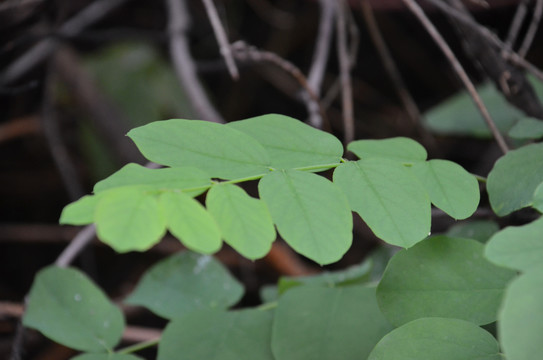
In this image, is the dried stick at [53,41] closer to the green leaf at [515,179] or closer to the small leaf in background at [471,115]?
the small leaf in background at [471,115]

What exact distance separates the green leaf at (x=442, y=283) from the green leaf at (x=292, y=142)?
104 millimetres

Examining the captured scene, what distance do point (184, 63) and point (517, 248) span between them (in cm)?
89

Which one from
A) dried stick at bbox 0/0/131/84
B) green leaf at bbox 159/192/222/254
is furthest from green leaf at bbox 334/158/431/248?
dried stick at bbox 0/0/131/84

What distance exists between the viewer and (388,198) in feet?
1.44

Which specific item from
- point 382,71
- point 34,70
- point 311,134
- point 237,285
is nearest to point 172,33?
point 34,70

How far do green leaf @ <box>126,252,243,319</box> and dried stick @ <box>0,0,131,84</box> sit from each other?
2.19ft

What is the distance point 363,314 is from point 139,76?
1.31 metres

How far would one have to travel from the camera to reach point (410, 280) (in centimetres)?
47

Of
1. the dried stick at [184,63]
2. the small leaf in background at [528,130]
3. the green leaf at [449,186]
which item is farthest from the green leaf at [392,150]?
the dried stick at [184,63]

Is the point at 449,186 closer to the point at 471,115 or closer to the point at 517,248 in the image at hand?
the point at 517,248

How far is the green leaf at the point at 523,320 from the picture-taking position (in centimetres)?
29

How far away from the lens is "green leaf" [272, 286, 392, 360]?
52 cm

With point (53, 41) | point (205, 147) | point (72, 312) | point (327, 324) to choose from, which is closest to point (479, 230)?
point (327, 324)

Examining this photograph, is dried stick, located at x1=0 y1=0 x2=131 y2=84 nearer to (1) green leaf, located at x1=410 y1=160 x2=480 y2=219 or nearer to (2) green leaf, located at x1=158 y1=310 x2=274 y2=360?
(2) green leaf, located at x1=158 y1=310 x2=274 y2=360
